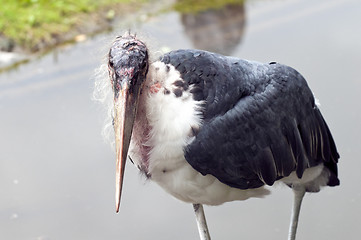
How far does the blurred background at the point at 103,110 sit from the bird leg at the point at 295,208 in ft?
0.75

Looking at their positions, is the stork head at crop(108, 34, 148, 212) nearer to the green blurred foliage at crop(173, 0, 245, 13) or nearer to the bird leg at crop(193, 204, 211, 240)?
the bird leg at crop(193, 204, 211, 240)

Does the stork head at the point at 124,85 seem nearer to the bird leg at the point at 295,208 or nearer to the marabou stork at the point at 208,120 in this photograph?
the marabou stork at the point at 208,120

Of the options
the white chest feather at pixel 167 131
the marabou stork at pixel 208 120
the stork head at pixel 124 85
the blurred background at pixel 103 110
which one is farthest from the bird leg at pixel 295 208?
the stork head at pixel 124 85

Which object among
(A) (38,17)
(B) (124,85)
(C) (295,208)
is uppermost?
(B) (124,85)

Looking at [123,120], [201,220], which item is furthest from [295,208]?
[123,120]

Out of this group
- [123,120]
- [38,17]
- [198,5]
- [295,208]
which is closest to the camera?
[123,120]

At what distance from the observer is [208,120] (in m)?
3.17

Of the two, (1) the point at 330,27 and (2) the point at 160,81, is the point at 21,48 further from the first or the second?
(2) the point at 160,81

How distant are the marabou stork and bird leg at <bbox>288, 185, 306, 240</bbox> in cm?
33

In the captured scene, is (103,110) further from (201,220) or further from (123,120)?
(201,220)

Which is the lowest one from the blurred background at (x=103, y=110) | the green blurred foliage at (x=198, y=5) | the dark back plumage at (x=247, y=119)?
the blurred background at (x=103, y=110)

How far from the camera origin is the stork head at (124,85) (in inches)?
113

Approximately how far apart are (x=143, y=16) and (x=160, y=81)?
145 inches

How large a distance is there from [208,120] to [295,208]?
0.99 m
